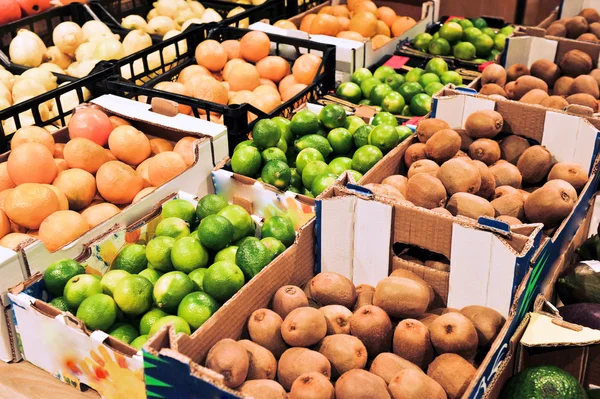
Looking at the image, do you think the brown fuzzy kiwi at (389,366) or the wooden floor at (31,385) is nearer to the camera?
the brown fuzzy kiwi at (389,366)

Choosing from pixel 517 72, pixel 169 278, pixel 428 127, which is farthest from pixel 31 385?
pixel 517 72

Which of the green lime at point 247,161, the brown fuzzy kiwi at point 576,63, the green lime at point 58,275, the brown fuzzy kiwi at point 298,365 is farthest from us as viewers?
the brown fuzzy kiwi at point 576,63

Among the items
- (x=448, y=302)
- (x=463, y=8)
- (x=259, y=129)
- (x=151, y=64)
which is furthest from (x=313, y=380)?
(x=463, y=8)

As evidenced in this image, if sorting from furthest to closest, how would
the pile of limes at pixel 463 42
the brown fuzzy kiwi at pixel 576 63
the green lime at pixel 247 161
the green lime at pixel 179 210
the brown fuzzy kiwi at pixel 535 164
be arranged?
the pile of limes at pixel 463 42, the brown fuzzy kiwi at pixel 576 63, the green lime at pixel 247 161, the brown fuzzy kiwi at pixel 535 164, the green lime at pixel 179 210

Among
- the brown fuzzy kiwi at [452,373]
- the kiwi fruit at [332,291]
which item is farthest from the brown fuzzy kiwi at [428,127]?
the brown fuzzy kiwi at [452,373]

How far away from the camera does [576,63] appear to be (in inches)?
112

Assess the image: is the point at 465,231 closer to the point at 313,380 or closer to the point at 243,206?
the point at 313,380

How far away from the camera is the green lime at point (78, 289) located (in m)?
1.63

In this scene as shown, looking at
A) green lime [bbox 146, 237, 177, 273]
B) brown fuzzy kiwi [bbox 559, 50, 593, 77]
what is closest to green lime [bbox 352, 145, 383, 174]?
green lime [bbox 146, 237, 177, 273]

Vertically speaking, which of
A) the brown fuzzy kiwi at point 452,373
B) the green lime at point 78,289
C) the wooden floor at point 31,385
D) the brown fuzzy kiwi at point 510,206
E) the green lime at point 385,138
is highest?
the green lime at point 385,138

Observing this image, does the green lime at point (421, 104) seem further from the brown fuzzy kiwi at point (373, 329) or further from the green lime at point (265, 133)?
the brown fuzzy kiwi at point (373, 329)

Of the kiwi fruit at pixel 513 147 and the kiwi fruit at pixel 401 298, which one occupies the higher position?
the kiwi fruit at pixel 513 147

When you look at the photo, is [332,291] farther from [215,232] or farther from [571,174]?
[571,174]

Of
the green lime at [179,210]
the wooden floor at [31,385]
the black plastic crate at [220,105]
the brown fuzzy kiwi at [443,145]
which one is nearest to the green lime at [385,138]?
the brown fuzzy kiwi at [443,145]
